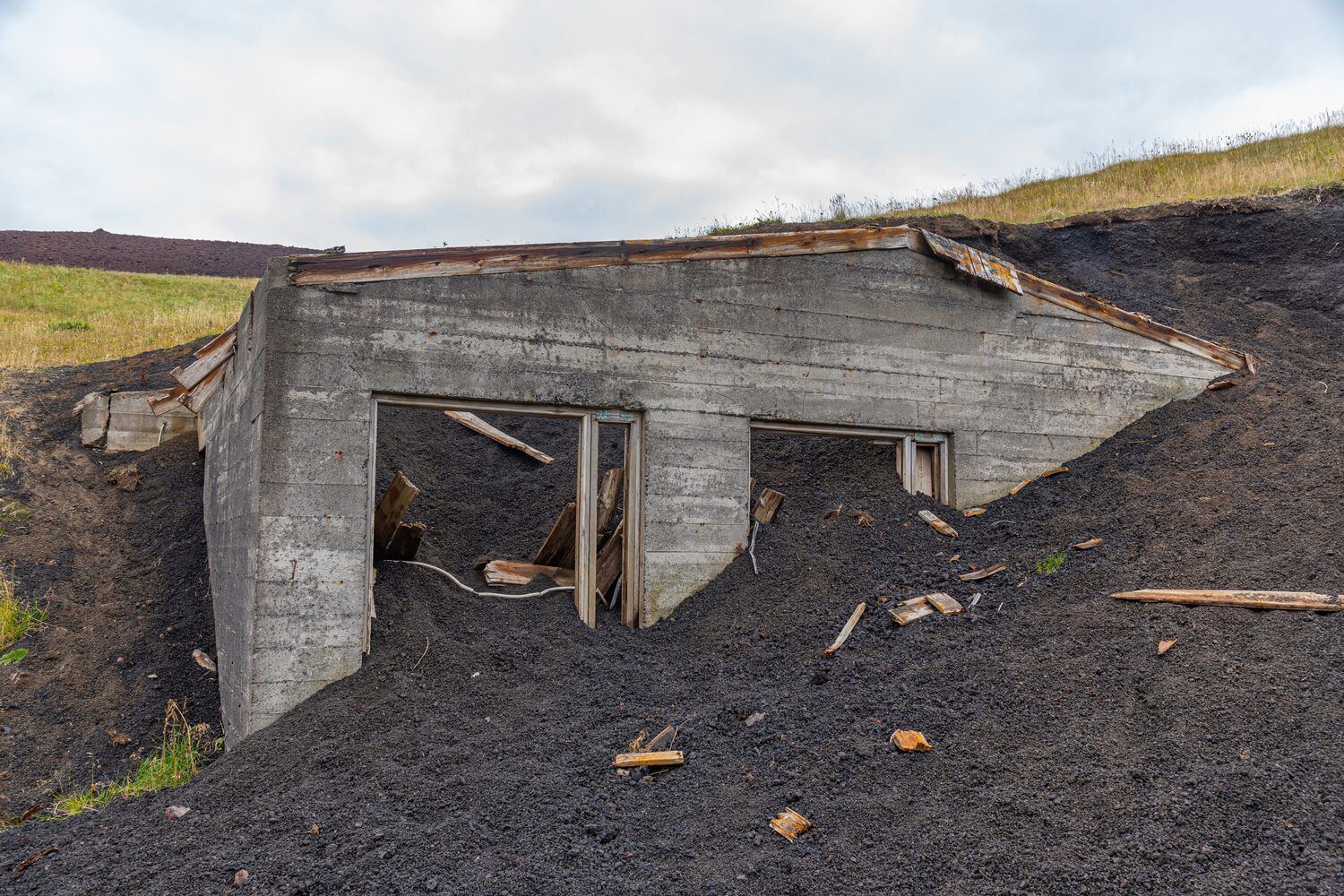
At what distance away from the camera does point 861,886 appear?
463cm

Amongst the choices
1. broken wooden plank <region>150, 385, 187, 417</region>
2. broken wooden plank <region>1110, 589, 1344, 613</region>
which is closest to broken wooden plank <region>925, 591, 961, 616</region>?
broken wooden plank <region>1110, 589, 1344, 613</region>

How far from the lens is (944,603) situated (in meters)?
7.56

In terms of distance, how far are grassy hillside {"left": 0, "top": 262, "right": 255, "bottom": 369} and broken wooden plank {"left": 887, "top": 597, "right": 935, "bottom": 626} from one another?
1446 centimetres

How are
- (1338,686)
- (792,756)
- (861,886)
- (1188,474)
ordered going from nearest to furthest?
(861,886) < (1338,686) < (792,756) < (1188,474)

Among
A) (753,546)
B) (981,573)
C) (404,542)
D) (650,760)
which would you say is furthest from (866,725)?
(404,542)

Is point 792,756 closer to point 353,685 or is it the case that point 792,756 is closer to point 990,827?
point 990,827

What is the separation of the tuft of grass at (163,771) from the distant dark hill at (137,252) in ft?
109

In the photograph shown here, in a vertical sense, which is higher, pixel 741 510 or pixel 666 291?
pixel 666 291

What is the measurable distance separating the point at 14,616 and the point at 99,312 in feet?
56.5

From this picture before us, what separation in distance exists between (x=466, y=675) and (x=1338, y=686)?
545 centimetres

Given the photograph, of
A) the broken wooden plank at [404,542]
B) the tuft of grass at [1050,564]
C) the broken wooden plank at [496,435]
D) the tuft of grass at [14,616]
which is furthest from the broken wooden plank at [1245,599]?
the tuft of grass at [14,616]

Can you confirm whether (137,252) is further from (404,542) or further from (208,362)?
(404,542)

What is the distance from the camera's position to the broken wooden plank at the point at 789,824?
5.17 meters

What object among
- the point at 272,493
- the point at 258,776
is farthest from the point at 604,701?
the point at 272,493
